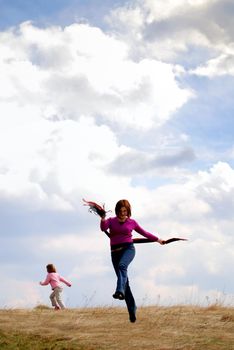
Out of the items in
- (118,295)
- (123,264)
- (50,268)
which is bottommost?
(118,295)

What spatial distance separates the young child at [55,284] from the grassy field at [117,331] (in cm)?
389

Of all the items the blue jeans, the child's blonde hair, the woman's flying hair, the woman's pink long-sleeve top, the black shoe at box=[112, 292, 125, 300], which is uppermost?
the child's blonde hair

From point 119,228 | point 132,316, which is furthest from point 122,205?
point 132,316

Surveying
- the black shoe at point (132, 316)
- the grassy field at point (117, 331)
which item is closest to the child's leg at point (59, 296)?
the grassy field at point (117, 331)

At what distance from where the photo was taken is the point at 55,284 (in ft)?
62.6

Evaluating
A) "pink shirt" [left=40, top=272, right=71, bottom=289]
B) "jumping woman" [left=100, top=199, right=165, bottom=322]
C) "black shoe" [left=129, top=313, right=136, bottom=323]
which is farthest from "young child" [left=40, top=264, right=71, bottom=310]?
"jumping woman" [left=100, top=199, right=165, bottom=322]

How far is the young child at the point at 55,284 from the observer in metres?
19.1

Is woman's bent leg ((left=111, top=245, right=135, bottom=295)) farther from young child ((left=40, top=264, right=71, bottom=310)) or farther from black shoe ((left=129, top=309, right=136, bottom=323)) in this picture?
young child ((left=40, top=264, right=71, bottom=310))

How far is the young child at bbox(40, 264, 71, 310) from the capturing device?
19109 millimetres

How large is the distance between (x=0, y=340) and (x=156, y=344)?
283 cm

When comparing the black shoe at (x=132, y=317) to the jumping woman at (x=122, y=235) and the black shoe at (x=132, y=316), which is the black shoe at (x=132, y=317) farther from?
the jumping woman at (x=122, y=235)

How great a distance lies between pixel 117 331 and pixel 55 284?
801 cm

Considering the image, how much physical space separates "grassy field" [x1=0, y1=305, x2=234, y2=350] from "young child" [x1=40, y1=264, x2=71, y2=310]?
3886mm

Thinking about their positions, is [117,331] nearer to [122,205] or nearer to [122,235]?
[122,235]
